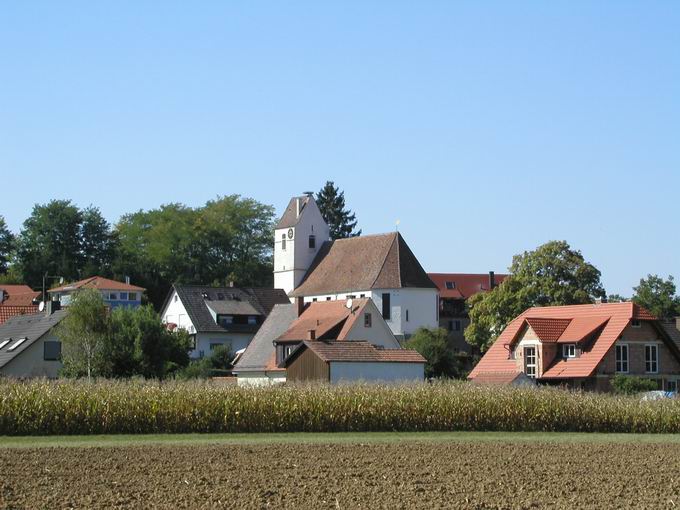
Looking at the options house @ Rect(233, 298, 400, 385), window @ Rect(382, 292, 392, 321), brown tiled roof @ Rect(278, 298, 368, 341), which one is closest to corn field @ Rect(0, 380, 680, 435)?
house @ Rect(233, 298, 400, 385)

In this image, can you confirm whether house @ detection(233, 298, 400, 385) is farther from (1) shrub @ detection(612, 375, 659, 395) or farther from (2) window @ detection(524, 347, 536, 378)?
(1) shrub @ detection(612, 375, 659, 395)

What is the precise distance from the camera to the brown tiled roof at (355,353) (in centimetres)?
6581

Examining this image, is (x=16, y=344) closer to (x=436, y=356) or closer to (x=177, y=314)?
(x=436, y=356)

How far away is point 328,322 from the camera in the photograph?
85.6m

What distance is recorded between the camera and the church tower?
125 m

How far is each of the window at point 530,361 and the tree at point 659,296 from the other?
48.1 meters

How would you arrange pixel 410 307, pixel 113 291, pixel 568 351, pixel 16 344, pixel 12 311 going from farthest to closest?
pixel 113 291 < pixel 410 307 < pixel 12 311 < pixel 16 344 < pixel 568 351

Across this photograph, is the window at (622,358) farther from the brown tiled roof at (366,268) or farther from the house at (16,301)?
the house at (16,301)

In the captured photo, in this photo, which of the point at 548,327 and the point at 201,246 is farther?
the point at 201,246

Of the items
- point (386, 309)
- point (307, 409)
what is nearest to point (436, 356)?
point (386, 309)

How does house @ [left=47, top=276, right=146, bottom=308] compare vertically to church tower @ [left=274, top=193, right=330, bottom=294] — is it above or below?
below

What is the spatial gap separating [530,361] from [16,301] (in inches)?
2442

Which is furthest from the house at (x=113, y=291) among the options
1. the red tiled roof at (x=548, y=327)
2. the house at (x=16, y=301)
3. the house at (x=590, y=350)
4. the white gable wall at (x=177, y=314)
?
the red tiled roof at (x=548, y=327)

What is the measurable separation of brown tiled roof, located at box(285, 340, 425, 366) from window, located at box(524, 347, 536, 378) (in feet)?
33.7
